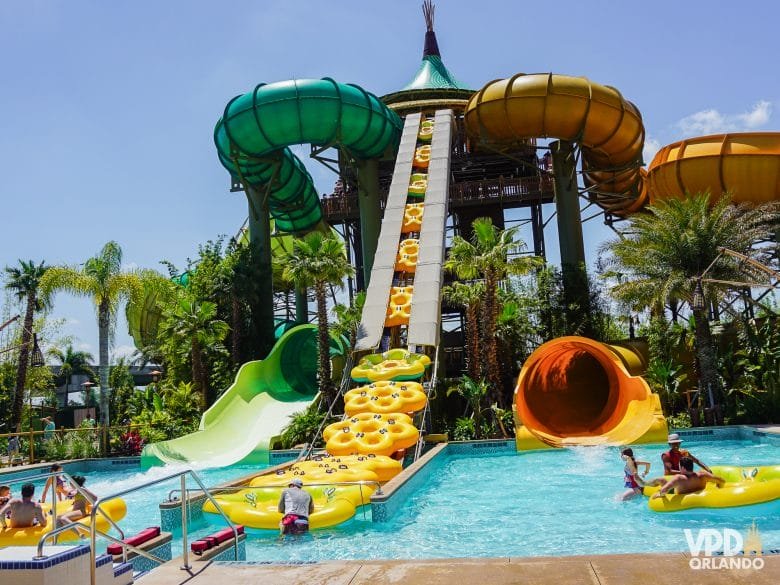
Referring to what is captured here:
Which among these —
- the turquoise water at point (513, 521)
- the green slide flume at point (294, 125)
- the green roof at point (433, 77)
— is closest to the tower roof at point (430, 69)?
the green roof at point (433, 77)

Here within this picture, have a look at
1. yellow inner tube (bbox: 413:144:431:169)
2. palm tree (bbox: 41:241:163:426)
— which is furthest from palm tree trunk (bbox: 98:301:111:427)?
yellow inner tube (bbox: 413:144:431:169)

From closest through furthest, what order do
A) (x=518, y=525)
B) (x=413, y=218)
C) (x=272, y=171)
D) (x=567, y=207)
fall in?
(x=518, y=525) < (x=413, y=218) < (x=567, y=207) < (x=272, y=171)

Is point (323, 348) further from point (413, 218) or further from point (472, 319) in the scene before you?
point (413, 218)

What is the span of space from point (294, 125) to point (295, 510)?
54.0 ft

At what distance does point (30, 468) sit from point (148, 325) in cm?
2640

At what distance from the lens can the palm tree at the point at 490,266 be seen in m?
17.7

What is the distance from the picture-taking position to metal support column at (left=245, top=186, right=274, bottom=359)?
24281 millimetres

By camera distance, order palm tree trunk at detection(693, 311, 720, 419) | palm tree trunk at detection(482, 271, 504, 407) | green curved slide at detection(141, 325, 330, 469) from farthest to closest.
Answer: palm tree trunk at detection(482, 271, 504, 407)
palm tree trunk at detection(693, 311, 720, 419)
green curved slide at detection(141, 325, 330, 469)

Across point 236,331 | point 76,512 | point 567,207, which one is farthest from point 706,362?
point 236,331

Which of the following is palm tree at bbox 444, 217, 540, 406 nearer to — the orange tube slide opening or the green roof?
the orange tube slide opening

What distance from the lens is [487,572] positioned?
15.2 feet

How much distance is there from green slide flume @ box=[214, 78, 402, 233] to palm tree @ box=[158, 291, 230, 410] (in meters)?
5.54

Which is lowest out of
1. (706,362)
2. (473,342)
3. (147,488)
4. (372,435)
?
(147,488)

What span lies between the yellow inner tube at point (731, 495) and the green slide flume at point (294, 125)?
56.3 feet
